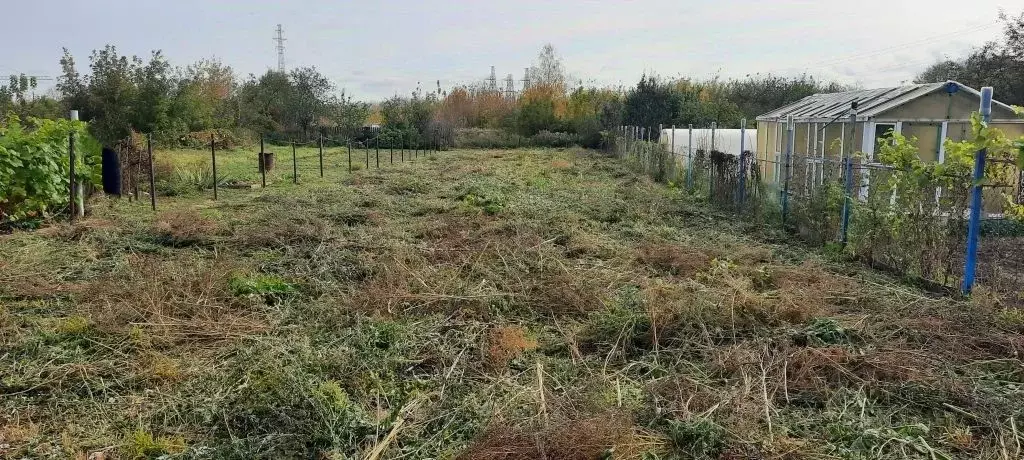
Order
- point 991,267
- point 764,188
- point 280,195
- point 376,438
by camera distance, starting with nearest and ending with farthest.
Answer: point 376,438 < point 991,267 < point 764,188 < point 280,195

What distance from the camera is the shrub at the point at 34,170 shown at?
8836mm

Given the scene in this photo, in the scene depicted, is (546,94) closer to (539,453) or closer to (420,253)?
(420,253)

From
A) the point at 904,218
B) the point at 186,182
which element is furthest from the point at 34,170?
the point at 904,218

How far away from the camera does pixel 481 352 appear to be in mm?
4648

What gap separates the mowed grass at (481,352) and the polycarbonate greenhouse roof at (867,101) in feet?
18.3

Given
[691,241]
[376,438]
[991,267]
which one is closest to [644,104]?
Answer: [691,241]

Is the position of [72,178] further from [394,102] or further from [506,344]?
[394,102]

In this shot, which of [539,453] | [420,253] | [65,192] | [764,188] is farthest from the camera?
[764,188]

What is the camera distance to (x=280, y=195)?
43.0 ft

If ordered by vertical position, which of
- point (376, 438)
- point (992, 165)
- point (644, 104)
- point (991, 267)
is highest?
point (644, 104)

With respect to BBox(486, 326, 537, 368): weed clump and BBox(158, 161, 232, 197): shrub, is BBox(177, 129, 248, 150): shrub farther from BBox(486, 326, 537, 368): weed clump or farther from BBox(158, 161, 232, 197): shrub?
BBox(486, 326, 537, 368): weed clump

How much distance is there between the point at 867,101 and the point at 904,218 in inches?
296

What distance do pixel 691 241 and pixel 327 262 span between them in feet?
14.6

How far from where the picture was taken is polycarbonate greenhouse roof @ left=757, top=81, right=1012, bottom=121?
1187cm
